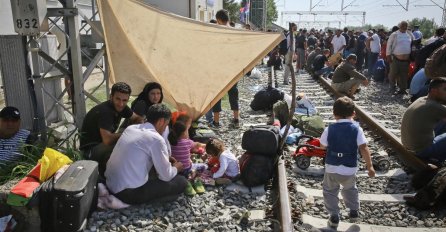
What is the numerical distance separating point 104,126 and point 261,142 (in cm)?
206

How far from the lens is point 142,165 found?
4117 millimetres

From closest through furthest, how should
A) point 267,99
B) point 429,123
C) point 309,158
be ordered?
point 429,123 → point 309,158 → point 267,99

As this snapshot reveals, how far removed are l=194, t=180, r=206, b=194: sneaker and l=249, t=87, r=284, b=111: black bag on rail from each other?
4.44 meters

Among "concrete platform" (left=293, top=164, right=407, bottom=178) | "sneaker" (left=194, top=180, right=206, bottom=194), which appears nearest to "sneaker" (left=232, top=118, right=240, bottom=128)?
"concrete platform" (left=293, top=164, right=407, bottom=178)

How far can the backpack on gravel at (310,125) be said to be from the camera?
267 inches

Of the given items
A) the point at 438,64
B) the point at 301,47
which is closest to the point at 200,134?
the point at 438,64

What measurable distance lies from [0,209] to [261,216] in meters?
2.73

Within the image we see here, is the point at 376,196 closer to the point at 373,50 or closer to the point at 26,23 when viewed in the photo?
the point at 26,23

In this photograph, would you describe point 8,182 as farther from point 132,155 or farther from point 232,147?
point 232,147

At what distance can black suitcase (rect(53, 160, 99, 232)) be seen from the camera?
3449 millimetres

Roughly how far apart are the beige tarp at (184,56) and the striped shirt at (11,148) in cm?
188

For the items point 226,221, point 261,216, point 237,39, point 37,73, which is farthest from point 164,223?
point 237,39

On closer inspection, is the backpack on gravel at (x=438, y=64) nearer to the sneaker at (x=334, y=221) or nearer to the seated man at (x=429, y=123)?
the seated man at (x=429, y=123)

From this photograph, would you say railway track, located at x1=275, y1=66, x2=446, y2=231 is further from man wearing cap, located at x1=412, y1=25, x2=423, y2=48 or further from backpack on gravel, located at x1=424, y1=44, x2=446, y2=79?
man wearing cap, located at x1=412, y1=25, x2=423, y2=48
